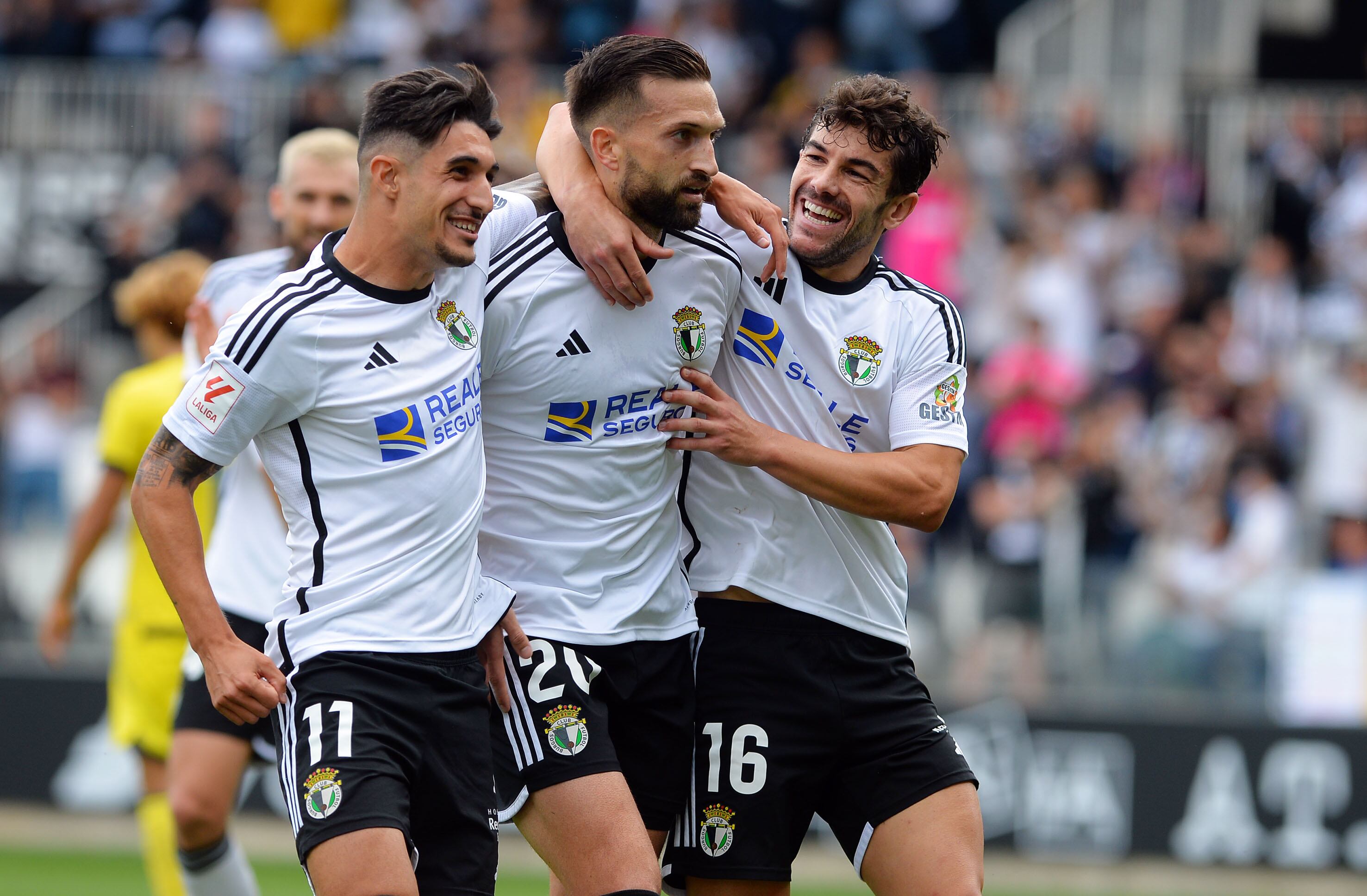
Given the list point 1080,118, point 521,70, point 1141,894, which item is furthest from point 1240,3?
point 1141,894

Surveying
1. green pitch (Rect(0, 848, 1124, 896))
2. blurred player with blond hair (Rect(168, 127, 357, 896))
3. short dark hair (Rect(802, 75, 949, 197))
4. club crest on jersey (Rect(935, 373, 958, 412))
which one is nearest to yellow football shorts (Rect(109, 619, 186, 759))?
blurred player with blond hair (Rect(168, 127, 357, 896))

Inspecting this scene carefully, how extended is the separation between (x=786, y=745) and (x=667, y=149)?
1.71 meters

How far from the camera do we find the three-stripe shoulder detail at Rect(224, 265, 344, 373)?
4.12 metres

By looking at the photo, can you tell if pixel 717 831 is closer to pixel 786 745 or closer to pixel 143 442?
pixel 786 745

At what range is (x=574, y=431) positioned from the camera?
464 centimetres

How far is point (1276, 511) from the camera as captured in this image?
11.1 m

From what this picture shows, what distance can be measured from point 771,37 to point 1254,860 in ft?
29.5

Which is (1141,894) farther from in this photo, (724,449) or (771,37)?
(771,37)

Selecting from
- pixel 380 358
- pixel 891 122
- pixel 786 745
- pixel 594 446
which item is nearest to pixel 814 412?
pixel 594 446

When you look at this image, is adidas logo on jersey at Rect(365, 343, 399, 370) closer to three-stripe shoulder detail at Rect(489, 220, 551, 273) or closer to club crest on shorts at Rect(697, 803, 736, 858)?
three-stripe shoulder detail at Rect(489, 220, 551, 273)

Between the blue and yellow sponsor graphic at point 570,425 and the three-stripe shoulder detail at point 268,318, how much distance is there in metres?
0.71

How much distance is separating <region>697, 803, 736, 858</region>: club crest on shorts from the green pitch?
15.1ft

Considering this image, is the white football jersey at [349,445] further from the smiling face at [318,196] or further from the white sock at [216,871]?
the white sock at [216,871]

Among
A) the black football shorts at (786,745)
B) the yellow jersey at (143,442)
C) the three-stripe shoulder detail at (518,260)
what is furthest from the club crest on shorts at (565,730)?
the yellow jersey at (143,442)
